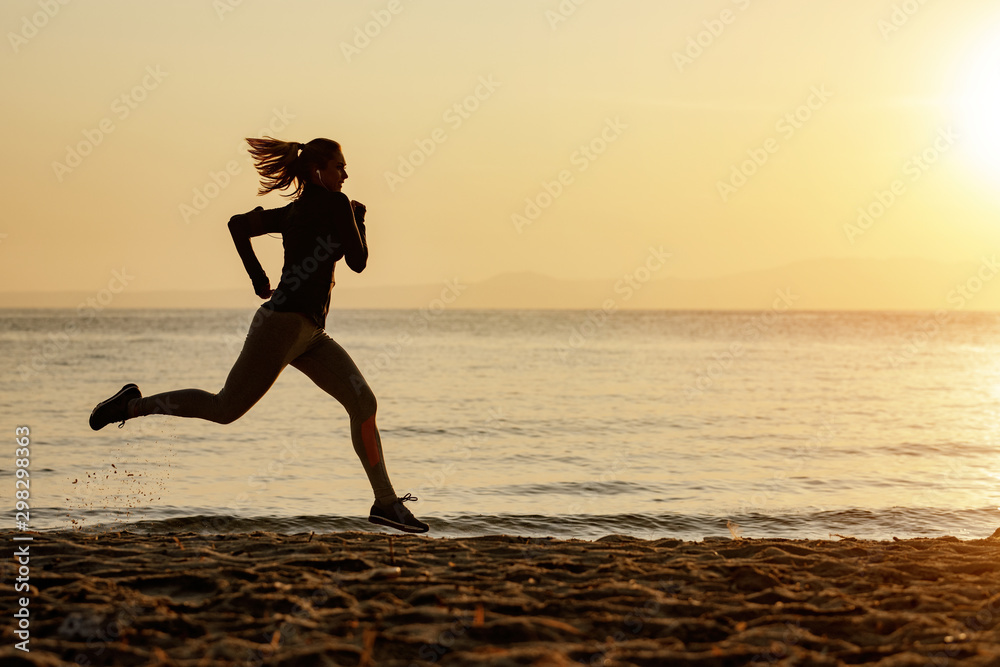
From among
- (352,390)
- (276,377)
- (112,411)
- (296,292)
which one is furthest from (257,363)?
(112,411)

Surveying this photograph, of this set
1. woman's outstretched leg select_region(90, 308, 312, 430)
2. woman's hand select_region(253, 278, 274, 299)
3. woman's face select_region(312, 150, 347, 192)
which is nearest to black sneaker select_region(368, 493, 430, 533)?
woman's outstretched leg select_region(90, 308, 312, 430)

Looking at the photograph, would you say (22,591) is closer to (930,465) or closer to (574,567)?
(574,567)

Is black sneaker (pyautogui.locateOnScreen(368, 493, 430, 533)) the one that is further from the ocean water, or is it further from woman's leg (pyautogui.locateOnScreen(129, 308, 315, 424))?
the ocean water

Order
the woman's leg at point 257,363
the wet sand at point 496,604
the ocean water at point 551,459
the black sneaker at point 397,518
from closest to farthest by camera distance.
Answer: the wet sand at point 496,604 < the woman's leg at point 257,363 < the black sneaker at point 397,518 < the ocean water at point 551,459

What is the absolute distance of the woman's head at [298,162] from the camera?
532 centimetres

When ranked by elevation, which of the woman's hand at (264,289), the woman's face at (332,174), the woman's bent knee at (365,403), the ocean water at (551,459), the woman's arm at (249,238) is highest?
the woman's face at (332,174)

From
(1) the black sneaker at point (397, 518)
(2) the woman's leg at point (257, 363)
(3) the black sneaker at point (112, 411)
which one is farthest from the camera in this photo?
(1) the black sneaker at point (397, 518)

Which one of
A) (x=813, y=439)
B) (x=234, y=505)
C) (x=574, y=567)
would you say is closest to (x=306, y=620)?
(x=574, y=567)

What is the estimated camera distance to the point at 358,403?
18.2ft

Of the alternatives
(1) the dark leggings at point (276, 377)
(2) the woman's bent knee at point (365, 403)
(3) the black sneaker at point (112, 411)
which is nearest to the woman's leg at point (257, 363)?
(1) the dark leggings at point (276, 377)

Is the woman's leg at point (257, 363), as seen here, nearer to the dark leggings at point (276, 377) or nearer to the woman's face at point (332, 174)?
the dark leggings at point (276, 377)

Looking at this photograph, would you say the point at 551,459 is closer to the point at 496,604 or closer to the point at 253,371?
the point at 253,371

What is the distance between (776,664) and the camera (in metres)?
3.30

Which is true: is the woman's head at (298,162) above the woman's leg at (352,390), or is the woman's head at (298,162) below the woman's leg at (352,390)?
above
